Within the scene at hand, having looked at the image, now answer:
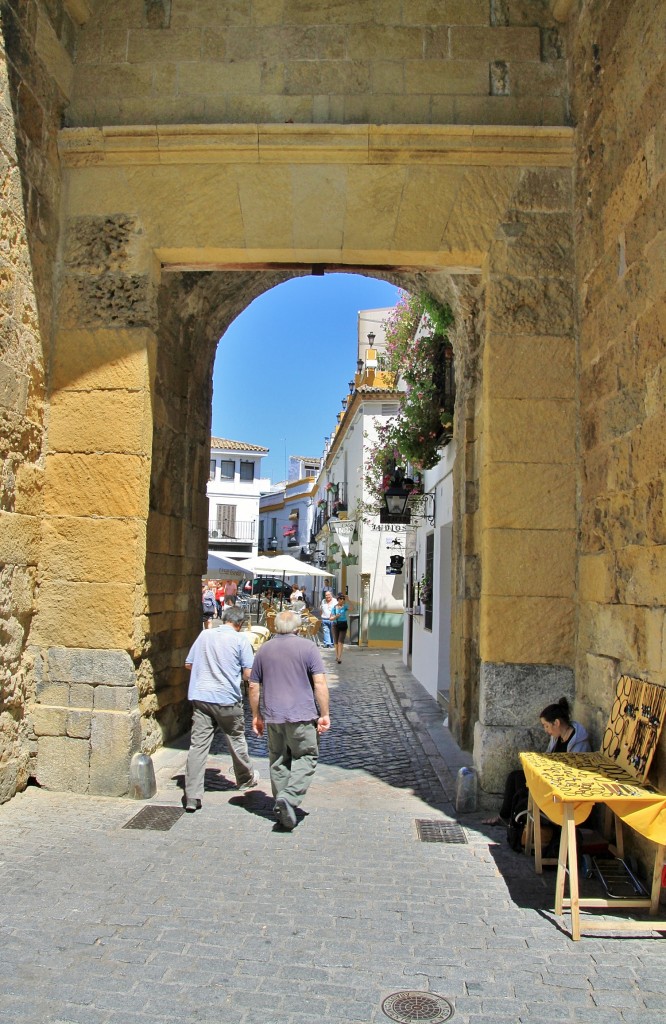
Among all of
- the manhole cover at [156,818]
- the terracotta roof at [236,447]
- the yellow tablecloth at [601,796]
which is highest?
the terracotta roof at [236,447]

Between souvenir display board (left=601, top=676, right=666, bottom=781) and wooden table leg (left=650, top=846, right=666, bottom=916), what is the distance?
1.12 ft

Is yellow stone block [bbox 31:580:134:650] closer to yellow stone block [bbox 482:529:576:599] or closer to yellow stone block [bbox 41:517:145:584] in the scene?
yellow stone block [bbox 41:517:145:584]

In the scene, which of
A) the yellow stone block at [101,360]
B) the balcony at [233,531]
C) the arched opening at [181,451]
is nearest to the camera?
the yellow stone block at [101,360]

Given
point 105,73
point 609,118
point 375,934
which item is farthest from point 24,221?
point 375,934

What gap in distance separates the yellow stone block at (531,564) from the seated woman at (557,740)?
0.83m

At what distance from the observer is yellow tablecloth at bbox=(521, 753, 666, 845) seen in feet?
11.0

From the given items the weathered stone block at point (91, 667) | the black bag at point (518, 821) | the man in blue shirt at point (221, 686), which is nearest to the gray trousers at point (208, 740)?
the man in blue shirt at point (221, 686)

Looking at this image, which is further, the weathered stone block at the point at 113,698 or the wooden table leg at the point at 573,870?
the weathered stone block at the point at 113,698

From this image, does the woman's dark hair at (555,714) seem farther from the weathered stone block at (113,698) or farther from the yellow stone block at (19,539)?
the yellow stone block at (19,539)

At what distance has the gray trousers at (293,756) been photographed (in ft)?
15.6

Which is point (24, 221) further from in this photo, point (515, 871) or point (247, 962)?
point (515, 871)

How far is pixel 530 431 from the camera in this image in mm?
5176

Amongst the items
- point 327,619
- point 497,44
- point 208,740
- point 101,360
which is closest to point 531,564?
point 208,740

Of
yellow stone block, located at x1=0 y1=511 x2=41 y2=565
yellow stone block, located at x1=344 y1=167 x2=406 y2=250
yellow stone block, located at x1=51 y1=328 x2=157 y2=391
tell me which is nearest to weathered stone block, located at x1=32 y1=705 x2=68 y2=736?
yellow stone block, located at x1=0 y1=511 x2=41 y2=565
